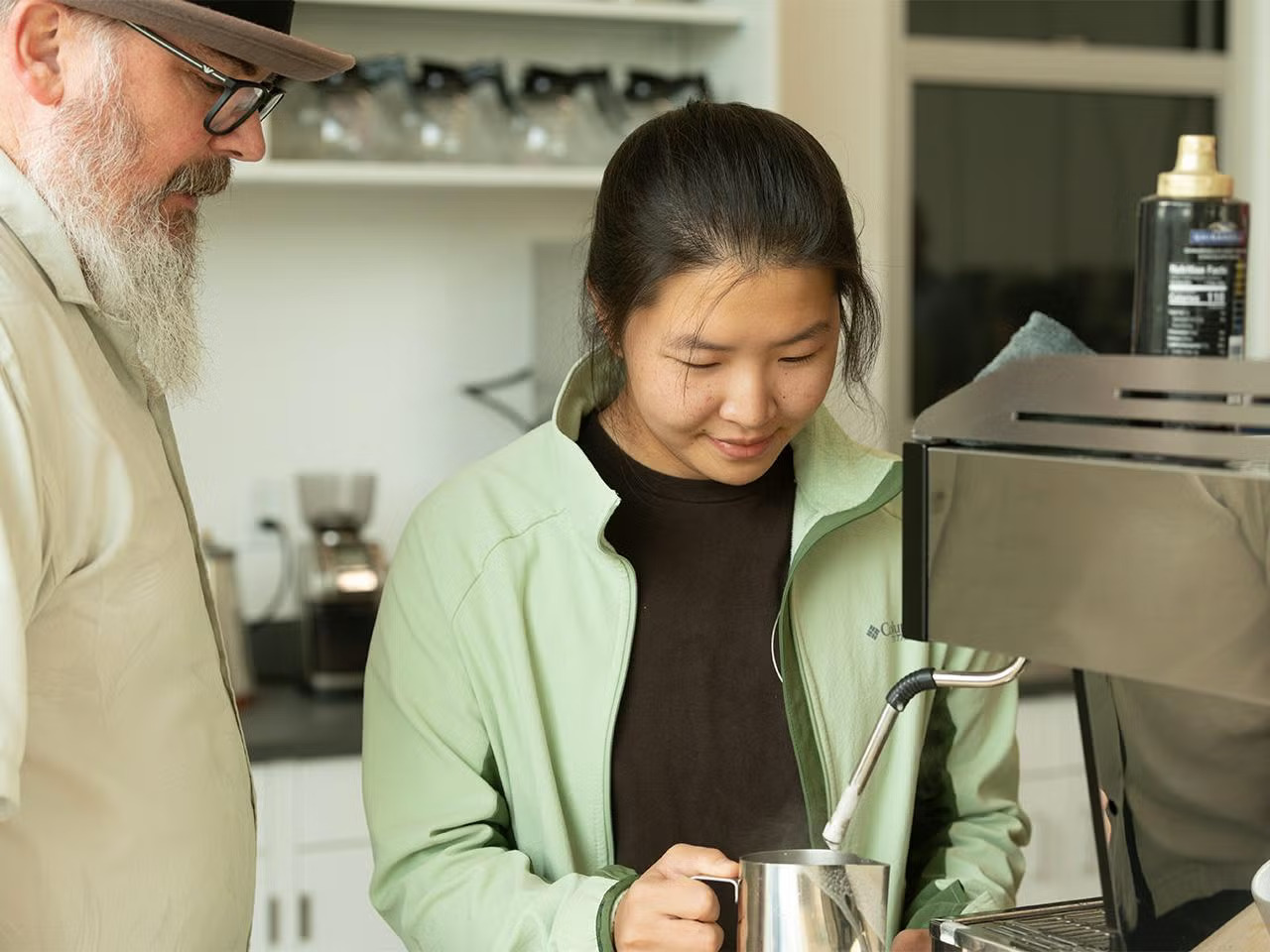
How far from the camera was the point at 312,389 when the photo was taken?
9.70 ft

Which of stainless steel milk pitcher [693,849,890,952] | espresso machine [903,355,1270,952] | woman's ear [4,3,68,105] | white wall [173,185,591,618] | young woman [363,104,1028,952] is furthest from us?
white wall [173,185,591,618]

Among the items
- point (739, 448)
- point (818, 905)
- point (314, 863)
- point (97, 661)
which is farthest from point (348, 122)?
point (818, 905)

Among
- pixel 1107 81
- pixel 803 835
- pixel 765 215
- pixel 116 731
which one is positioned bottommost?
pixel 803 835

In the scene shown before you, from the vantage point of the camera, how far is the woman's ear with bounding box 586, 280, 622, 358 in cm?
136

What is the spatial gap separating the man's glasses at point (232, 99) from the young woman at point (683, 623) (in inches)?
11.6

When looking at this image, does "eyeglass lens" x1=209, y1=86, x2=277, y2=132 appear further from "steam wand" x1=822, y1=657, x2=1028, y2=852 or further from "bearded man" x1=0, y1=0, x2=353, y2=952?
"steam wand" x1=822, y1=657, x2=1028, y2=852

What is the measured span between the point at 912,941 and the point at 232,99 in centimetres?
83

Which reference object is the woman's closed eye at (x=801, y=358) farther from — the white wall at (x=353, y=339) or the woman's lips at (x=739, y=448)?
the white wall at (x=353, y=339)

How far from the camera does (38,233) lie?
1.18 meters

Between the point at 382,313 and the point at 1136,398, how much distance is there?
7.30ft

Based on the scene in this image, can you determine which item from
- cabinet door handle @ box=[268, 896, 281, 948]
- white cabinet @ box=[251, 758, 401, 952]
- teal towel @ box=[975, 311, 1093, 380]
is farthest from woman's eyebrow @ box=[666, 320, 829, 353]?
cabinet door handle @ box=[268, 896, 281, 948]

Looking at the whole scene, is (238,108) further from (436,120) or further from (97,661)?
(436,120)

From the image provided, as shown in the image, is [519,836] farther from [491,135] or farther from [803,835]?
[491,135]

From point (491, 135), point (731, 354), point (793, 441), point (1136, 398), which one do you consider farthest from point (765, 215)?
point (491, 135)
